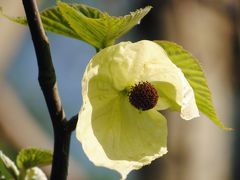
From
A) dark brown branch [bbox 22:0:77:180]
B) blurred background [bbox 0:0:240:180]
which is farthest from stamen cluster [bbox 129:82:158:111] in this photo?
blurred background [bbox 0:0:240:180]

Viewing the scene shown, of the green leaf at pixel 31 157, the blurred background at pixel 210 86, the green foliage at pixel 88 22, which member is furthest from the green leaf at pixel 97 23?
the blurred background at pixel 210 86

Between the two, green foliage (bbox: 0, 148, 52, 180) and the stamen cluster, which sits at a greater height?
the stamen cluster

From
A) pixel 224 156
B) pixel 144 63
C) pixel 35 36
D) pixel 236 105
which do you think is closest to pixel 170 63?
pixel 144 63

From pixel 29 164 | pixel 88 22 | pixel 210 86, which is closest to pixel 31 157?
pixel 29 164

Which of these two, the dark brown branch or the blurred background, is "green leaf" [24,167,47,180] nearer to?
the dark brown branch

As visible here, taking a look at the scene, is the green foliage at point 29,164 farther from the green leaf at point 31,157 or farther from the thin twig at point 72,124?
the thin twig at point 72,124

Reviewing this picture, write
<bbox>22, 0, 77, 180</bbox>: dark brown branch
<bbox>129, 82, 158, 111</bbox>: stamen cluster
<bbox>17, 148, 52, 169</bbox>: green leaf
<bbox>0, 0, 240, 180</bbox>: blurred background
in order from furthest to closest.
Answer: <bbox>0, 0, 240, 180</bbox>: blurred background → <bbox>17, 148, 52, 169</bbox>: green leaf → <bbox>129, 82, 158, 111</bbox>: stamen cluster → <bbox>22, 0, 77, 180</bbox>: dark brown branch
